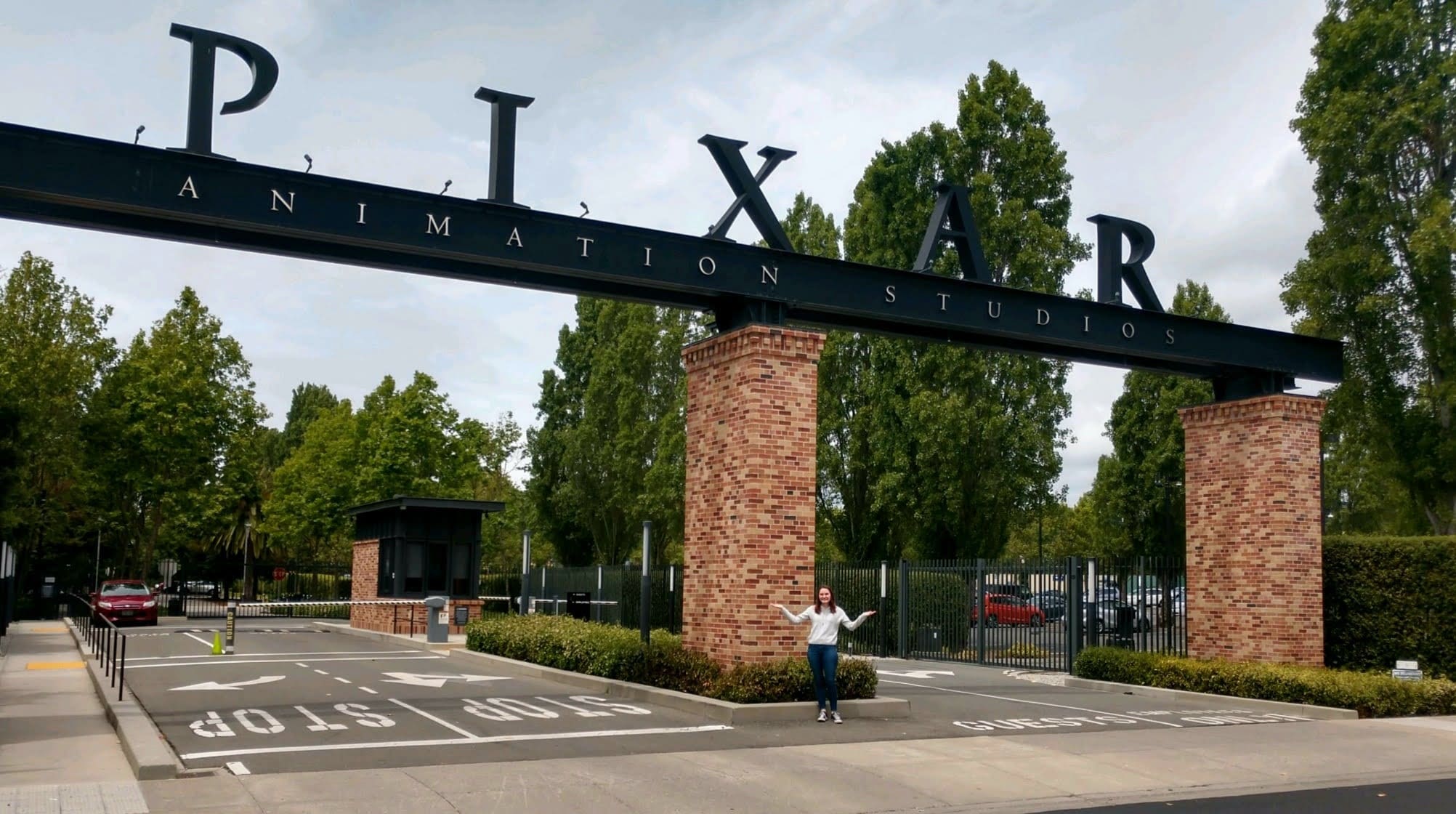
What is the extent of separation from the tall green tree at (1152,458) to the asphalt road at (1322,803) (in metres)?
31.2

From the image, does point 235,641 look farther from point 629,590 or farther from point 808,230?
point 808,230

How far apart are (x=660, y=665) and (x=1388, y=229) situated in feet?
61.4

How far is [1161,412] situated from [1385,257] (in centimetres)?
1678

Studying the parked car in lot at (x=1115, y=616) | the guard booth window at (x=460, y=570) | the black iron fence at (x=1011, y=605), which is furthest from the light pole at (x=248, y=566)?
the parked car in lot at (x=1115, y=616)

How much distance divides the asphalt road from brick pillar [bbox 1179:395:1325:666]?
7788 mm

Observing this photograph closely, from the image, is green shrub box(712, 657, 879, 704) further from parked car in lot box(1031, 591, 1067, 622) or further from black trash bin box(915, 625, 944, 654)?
black trash bin box(915, 625, 944, 654)

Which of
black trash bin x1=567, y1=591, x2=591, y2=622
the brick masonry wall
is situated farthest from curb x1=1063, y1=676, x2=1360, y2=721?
the brick masonry wall

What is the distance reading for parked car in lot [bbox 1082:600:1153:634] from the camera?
2118cm

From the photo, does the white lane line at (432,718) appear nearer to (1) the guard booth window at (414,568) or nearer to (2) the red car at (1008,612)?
(2) the red car at (1008,612)

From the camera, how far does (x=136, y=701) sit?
1555 centimetres

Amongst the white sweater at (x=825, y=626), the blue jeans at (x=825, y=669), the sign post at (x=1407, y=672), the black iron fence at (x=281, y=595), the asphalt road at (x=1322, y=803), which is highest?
the white sweater at (x=825, y=626)

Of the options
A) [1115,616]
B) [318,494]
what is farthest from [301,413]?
[1115,616]

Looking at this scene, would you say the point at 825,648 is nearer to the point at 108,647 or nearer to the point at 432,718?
the point at 432,718

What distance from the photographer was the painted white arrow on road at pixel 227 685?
17.5 m
